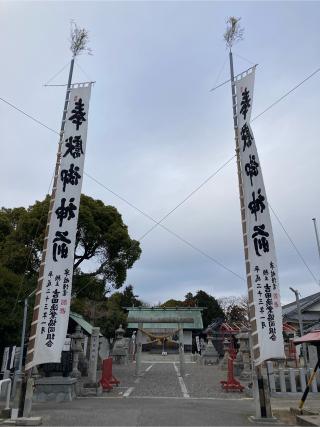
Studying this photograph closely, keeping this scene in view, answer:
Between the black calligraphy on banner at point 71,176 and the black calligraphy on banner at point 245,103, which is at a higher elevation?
the black calligraphy on banner at point 245,103

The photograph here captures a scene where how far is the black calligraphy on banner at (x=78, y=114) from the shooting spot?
1129 centimetres

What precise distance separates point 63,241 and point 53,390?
5742mm

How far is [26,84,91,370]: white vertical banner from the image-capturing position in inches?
368

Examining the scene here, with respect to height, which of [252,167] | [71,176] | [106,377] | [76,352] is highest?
[252,167]

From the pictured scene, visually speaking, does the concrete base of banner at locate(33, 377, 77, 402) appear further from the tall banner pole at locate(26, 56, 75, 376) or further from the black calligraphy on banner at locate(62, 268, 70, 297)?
the black calligraphy on banner at locate(62, 268, 70, 297)

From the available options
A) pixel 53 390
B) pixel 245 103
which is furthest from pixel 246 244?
pixel 53 390

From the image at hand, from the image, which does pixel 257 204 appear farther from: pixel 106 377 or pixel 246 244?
pixel 106 377

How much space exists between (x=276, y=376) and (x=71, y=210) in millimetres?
10343

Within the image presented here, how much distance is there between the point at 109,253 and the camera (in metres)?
22.9

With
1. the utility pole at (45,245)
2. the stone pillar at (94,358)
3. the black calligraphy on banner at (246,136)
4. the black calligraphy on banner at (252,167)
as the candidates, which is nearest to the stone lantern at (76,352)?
the stone pillar at (94,358)

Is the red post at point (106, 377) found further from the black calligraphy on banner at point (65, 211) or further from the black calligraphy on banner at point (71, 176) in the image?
the black calligraphy on banner at point (71, 176)

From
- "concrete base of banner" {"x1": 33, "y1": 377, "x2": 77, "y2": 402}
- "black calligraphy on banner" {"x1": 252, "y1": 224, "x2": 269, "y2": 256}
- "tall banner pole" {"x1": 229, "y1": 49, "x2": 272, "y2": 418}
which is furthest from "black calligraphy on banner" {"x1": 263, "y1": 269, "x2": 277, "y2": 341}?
"concrete base of banner" {"x1": 33, "y1": 377, "x2": 77, "y2": 402}

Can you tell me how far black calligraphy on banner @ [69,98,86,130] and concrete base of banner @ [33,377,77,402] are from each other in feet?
26.3

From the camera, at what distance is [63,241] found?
10.0 meters
